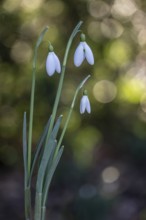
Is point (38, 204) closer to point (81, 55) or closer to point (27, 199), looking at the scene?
point (27, 199)

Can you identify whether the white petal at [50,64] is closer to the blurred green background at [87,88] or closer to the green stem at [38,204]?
the green stem at [38,204]

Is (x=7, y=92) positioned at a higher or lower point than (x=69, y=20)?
lower

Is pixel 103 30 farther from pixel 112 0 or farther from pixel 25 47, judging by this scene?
pixel 25 47

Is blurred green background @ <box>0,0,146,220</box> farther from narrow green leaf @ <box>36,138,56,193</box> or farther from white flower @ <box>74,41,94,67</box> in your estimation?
white flower @ <box>74,41,94,67</box>

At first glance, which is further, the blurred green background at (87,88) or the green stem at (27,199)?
the blurred green background at (87,88)

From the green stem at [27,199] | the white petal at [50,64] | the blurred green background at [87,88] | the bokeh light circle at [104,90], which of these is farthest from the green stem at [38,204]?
the bokeh light circle at [104,90]

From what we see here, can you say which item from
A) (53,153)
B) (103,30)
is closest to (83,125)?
(103,30)

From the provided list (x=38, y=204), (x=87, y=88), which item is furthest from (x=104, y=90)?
(x=38, y=204)

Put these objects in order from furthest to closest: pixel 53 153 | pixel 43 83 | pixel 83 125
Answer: pixel 83 125 → pixel 43 83 → pixel 53 153
